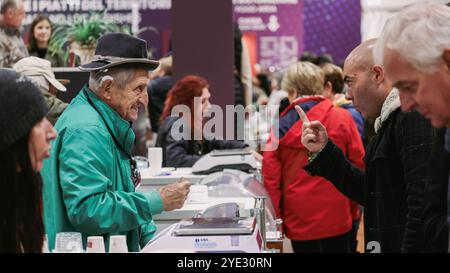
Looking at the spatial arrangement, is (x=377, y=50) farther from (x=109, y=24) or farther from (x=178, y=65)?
(x=109, y=24)

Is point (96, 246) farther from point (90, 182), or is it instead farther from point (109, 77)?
point (109, 77)

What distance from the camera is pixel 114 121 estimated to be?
3068mm

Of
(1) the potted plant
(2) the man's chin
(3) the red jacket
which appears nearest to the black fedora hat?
(2) the man's chin

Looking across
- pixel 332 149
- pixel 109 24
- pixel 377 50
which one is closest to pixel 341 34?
pixel 109 24

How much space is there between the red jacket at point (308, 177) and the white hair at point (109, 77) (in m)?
2.09

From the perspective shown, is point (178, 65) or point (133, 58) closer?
point (133, 58)

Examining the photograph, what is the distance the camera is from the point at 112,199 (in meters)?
2.90

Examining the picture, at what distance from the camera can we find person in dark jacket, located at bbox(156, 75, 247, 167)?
5668 millimetres

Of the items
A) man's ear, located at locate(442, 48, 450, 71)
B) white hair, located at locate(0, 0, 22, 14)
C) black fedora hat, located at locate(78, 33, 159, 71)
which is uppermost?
white hair, located at locate(0, 0, 22, 14)

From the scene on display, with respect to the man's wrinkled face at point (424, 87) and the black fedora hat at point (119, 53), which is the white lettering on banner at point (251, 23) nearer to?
the black fedora hat at point (119, 53)

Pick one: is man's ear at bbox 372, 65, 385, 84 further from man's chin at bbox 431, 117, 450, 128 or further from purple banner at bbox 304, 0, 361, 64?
purple banner at bbox 304, 0, 361, 64

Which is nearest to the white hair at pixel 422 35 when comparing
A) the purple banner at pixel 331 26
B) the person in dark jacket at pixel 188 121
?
the person in dark jacket at pixel 188 121

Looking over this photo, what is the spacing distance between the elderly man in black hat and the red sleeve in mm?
2034
